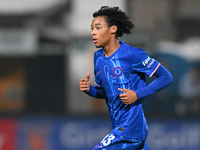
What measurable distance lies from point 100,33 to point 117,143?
1025mm

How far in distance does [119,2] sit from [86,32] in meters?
0.78

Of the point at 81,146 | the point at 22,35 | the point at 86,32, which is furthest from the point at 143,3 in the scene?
the point at 81,146

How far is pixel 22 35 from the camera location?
7.55 metres

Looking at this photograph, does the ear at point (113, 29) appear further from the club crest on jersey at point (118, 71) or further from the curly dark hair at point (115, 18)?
the club crest on jersey at point (118, 71)

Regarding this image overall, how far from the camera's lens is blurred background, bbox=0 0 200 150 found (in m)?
7.53

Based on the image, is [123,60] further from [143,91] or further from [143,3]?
[143,3]

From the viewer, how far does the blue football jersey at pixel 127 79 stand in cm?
387

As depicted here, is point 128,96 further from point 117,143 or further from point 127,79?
point 117,143

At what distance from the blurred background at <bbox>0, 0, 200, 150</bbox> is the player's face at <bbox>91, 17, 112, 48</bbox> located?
3.47 m

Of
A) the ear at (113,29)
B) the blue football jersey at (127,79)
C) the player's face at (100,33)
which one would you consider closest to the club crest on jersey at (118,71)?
the blue football jersey at (127,79)

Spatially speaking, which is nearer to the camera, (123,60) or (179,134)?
(123,60)

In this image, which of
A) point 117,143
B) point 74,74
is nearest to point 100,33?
point 117,143

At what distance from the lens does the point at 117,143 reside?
3818 mm

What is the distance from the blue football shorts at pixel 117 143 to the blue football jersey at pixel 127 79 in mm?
42
